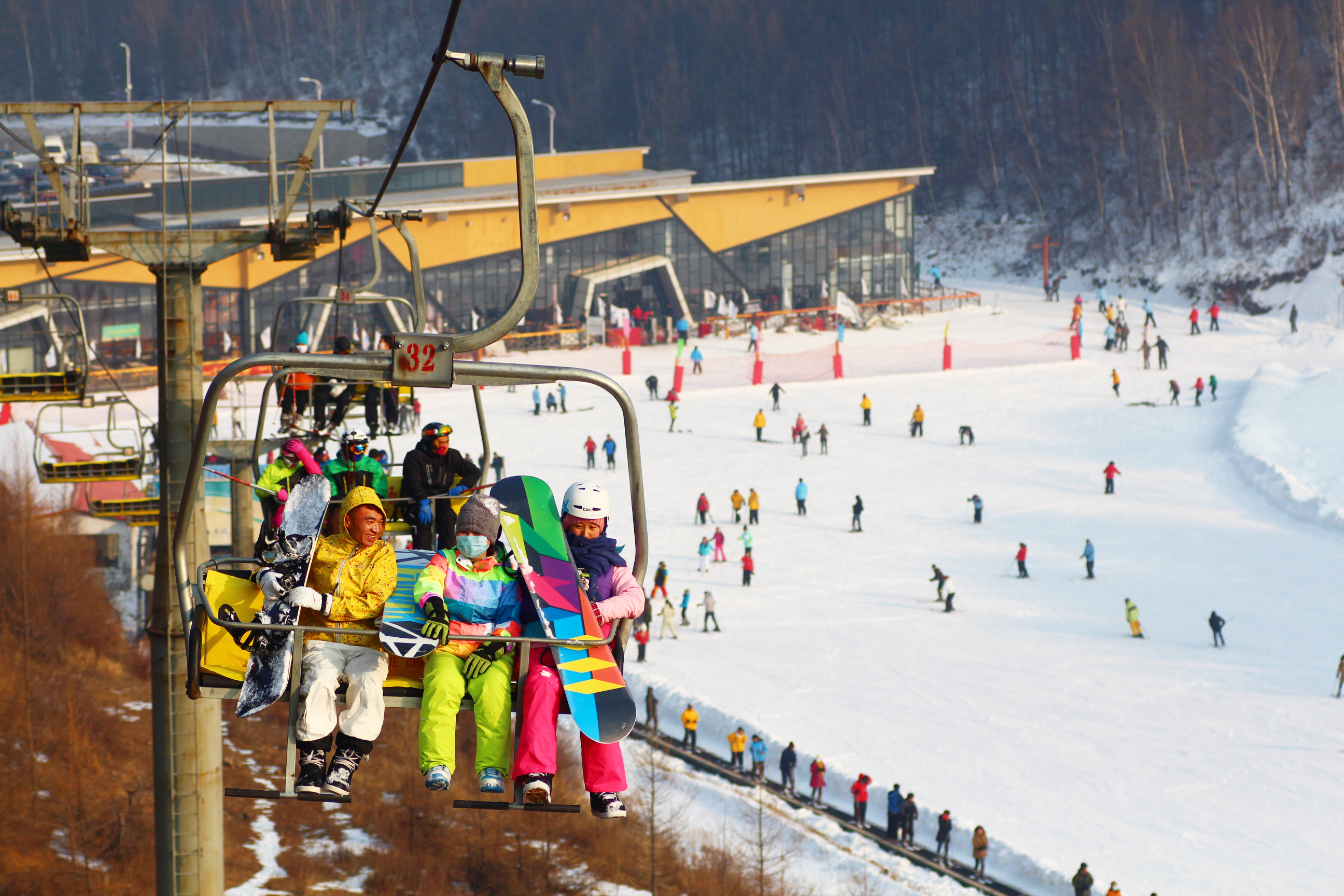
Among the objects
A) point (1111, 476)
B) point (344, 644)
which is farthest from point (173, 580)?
point (1111, 476)

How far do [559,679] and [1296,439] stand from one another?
30530mm

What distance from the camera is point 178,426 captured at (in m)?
6.50

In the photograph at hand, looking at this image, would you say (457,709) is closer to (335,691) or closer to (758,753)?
(335,691)

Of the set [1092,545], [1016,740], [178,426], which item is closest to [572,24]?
[1092,545]

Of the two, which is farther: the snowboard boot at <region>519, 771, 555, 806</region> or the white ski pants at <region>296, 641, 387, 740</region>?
the white ski pants at <region>296, 641, 387, 740</region>

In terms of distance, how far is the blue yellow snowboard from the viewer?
4.35 meters

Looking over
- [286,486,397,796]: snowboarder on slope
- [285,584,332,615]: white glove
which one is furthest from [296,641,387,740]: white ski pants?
[285,584,332,615]: white glove

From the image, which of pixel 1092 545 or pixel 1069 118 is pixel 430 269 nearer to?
pixel 1092 545

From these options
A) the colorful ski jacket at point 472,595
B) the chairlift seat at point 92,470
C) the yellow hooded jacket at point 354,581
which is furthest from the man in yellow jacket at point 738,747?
the colorful ski jacket at point 472,595

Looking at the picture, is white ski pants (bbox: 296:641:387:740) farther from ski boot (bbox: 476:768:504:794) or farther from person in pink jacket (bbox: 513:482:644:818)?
person in pink jacket (bbox: 513:482:644:818)

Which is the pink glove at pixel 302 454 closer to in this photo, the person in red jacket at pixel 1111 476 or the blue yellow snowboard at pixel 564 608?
the blue yellow snowboard at pixel 564 608

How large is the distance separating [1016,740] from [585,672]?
1582 cm

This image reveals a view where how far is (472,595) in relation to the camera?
15.5ft

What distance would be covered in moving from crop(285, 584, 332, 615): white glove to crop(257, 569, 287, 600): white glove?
0.05 metres
